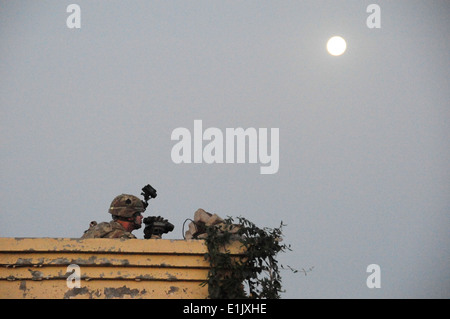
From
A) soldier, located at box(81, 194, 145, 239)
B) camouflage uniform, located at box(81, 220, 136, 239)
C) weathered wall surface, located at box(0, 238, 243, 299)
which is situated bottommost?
weathered wall surface, located at box(0, 238, 243, 299)

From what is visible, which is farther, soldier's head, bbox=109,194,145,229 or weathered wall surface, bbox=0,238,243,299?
soldier's head, bbox=109,194,145,229

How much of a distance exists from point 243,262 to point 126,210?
2519mm

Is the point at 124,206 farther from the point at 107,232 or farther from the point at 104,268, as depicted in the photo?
the point at 104,268

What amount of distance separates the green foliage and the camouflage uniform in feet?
4.24

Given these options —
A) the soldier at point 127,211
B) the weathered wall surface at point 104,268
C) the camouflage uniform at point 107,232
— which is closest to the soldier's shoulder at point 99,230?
the camouflage uniform at point 107,232

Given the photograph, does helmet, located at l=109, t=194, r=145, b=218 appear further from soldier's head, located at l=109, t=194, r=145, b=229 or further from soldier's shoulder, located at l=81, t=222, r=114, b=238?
soldier's shoulder, located at l=81, t=222, r=114, b=238

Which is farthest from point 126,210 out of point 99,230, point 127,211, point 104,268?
point 104,268

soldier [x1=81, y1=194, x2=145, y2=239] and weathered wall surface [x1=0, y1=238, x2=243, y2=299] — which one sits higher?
soldier [x1=81, y1=194, x2=145, y2=239]

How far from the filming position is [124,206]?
386 inches

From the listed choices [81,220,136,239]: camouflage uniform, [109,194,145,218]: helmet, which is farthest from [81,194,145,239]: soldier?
[81,220,136,239]: camouflage uniform

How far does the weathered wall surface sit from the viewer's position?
783 centimetres

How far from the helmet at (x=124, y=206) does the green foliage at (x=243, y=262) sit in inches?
86.5
